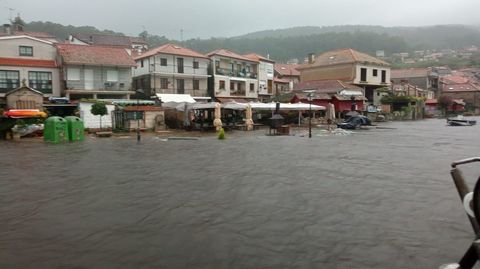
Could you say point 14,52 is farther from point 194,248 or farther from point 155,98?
point 194,248

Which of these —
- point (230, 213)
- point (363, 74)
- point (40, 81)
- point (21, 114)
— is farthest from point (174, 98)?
point (230, 213)

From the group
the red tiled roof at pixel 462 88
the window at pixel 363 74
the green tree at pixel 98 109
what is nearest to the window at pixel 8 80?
the green tree at pixel 98 109

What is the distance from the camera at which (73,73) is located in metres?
39.4

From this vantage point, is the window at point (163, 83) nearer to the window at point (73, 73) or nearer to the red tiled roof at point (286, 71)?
the window at point (73, 73)

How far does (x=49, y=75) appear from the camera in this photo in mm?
39344

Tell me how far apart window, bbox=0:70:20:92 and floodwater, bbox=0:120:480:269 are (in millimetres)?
23977

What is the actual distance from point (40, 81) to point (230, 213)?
36.3 meters

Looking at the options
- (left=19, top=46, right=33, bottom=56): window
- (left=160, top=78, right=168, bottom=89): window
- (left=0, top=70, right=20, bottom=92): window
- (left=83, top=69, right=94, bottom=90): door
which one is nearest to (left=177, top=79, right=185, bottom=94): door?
(left=160, top=78, right=168, bottom=89): window

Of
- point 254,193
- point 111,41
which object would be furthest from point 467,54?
point 254,193

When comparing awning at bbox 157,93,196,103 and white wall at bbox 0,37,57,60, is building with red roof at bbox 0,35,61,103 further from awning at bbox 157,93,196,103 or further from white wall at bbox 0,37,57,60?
awning at bbox 157,93,196,103

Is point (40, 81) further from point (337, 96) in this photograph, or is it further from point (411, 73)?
point (411, 73)

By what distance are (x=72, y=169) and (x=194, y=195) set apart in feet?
21.0

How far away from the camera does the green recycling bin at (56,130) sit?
80.4 ft

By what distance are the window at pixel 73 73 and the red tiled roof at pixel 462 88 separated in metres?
74.4
